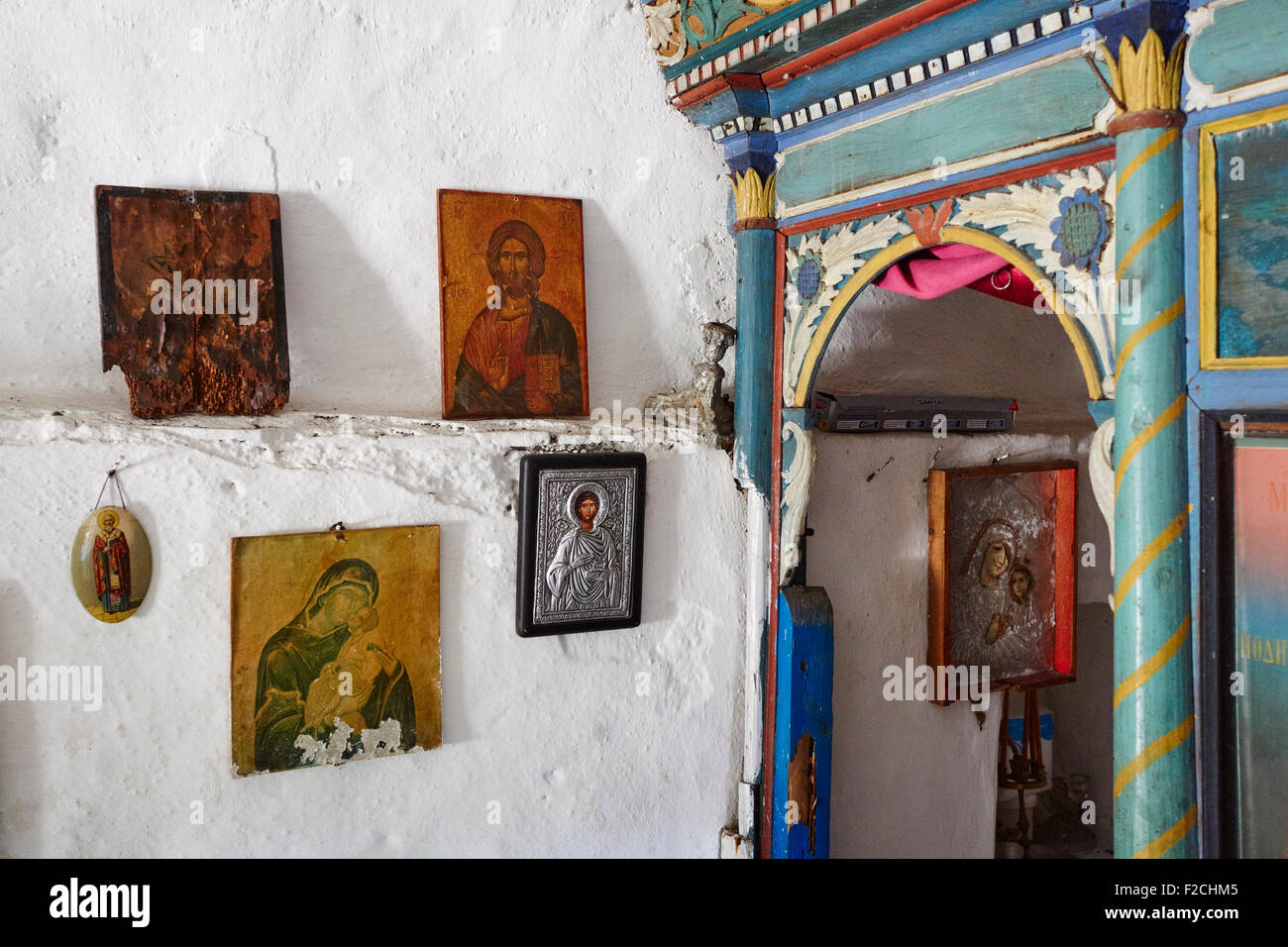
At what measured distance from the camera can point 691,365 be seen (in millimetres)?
2588

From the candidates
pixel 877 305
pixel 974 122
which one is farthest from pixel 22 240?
pixel 877 305

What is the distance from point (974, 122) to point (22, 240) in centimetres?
180

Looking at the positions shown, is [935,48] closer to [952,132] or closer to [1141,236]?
[952,132]

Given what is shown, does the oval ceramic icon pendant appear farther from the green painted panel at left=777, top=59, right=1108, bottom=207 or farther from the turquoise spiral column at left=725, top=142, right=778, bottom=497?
the green painted panel at left=777, top=59, right=1108, bottom=207

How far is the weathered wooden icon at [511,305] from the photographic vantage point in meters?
2.29

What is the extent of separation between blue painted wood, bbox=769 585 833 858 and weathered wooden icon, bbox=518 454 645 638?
374 millimetres

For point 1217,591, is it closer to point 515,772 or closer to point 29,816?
point 515,772

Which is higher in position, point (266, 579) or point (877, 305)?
point (877, 305)

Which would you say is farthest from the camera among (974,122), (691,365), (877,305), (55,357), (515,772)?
(877,305)

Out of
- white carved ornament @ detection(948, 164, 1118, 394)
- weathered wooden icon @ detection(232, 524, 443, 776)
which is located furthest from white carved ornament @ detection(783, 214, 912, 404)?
weathered wooden icon @ detection(232, 524, 443, 776)

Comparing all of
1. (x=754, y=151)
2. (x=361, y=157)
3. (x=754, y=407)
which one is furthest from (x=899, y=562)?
(x=361, y=157)

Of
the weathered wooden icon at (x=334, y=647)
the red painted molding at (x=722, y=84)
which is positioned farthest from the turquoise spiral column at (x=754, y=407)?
the weathered wooden icon at (x=334, y=647)

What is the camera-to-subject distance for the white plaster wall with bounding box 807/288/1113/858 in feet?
8.75

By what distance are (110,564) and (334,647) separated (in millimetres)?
450
